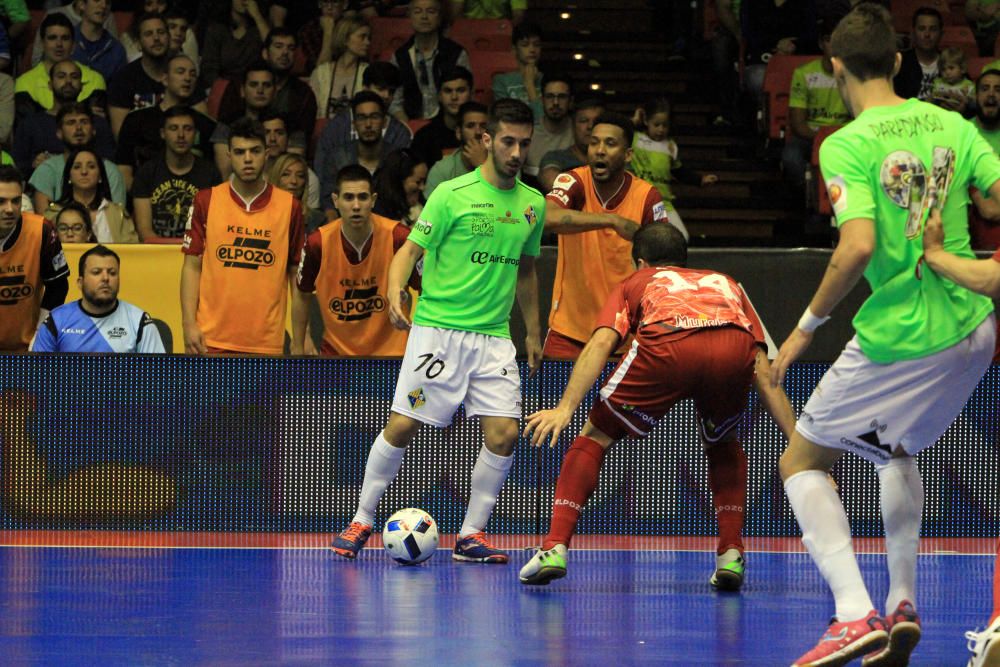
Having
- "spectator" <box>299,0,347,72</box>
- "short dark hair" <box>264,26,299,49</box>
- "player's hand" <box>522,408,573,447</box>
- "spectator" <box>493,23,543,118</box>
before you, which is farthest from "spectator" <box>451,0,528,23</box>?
"player's hand" <box>522,408,573,447</box>

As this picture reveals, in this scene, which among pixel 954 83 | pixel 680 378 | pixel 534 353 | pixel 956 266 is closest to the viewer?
pixel 956 266

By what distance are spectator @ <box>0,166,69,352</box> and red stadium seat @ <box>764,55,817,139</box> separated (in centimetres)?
706

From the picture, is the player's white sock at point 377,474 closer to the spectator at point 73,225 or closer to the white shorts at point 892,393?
the white shorts at point 892,393

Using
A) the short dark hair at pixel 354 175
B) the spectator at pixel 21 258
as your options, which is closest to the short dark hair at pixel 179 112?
the spectator at pixel 21 258

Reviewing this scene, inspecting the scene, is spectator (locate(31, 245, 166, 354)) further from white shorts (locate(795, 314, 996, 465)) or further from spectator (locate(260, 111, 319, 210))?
white shorts (locate(795, 314, 996, 465))

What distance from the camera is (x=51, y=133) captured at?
12.4 meters

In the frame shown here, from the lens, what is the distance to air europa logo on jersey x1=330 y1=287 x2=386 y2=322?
9117mm

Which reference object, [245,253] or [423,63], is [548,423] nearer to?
[245,253]

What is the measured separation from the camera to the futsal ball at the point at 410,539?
7.70 m

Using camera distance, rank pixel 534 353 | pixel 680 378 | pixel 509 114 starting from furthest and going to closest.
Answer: pixel 534 353
pixel 509 114
pixel 680 378

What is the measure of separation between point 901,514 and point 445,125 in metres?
7.28

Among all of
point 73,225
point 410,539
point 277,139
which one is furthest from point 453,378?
point 277,139

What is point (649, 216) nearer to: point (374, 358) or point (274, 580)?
point (374, 358)

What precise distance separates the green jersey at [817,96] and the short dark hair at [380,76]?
11.2 feet
